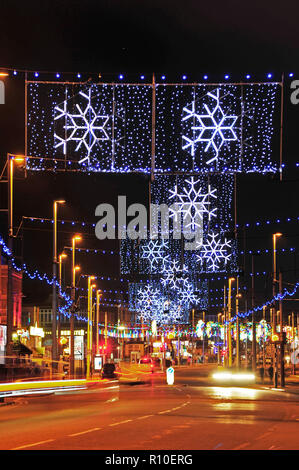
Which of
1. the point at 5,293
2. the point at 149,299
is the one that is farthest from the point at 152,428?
the point at 5,293

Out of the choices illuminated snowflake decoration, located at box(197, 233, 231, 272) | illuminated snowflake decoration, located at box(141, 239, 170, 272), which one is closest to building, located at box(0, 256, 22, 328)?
illuminated snowflake decoration, located at box(141, 239, 170, 272)

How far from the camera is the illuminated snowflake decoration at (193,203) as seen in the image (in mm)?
32906

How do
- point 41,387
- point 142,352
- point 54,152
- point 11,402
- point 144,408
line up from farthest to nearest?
point 142,352 → point 41,387 → point 11,402 → point 54,152 → point 144,408

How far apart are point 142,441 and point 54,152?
15322 mm

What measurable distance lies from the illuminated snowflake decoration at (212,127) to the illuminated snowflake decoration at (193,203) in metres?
4.35

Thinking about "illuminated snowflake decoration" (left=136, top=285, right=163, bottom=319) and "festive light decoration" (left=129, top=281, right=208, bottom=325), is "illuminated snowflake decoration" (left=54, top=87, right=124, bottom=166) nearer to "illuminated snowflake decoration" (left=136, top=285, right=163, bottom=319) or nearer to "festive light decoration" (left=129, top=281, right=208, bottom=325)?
"festive light decoration" (left=129, top=281, right=208, bottom=325)

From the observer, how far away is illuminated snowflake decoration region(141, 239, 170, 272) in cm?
4203

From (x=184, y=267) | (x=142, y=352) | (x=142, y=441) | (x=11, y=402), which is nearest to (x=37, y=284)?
(x=142, y=352)

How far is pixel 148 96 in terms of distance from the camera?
27547mm

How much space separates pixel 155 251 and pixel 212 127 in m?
15.4

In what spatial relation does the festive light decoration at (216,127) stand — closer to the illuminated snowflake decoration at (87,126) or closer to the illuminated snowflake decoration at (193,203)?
the illuminated snowflake decoration at (87,126)

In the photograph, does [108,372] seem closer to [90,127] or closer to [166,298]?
[166,298]

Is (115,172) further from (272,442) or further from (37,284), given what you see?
(37,284)

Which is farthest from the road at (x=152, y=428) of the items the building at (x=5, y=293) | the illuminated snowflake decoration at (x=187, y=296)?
the building at (x=5, y=293)
